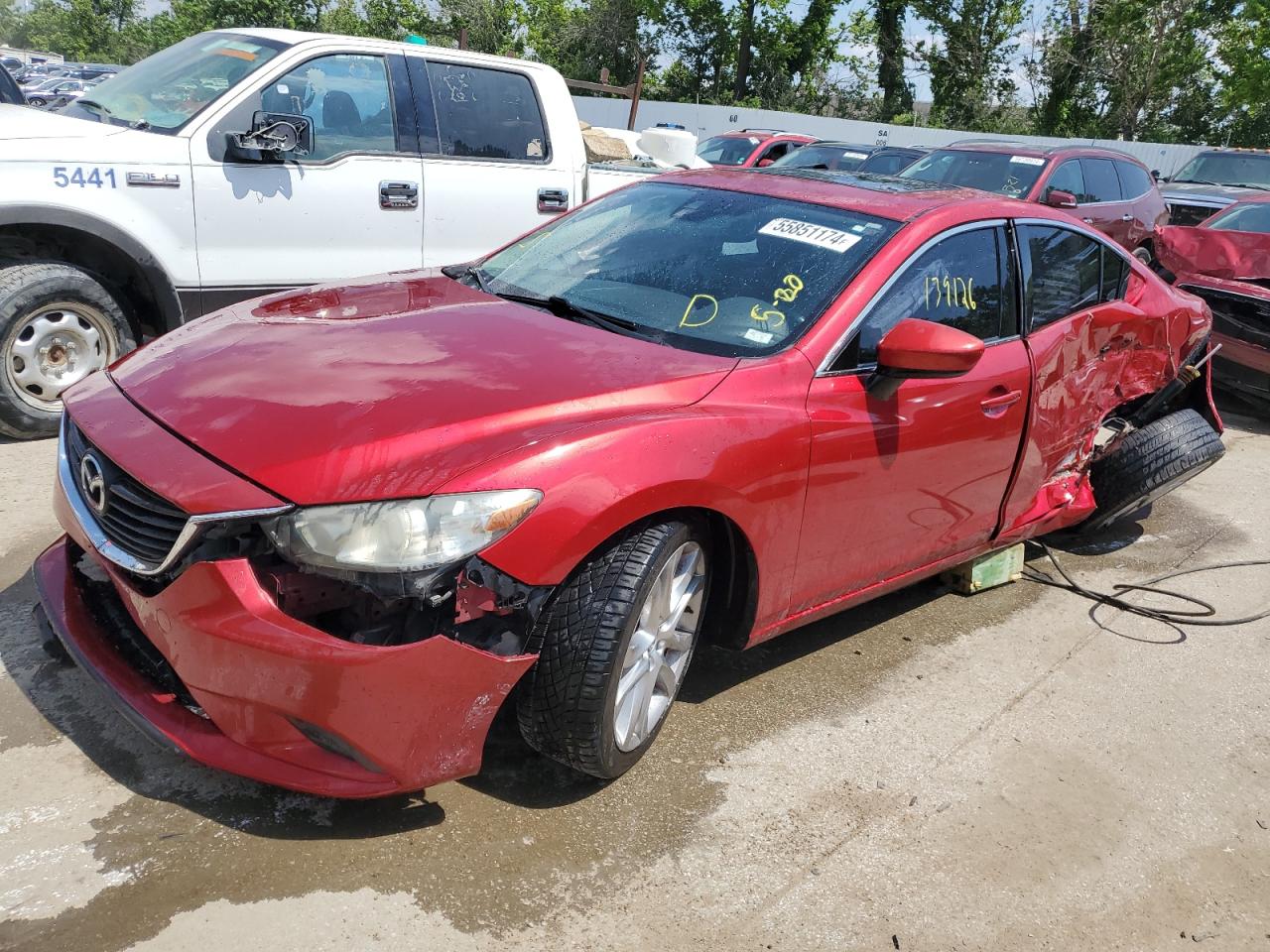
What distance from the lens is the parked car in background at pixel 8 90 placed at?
6.48m

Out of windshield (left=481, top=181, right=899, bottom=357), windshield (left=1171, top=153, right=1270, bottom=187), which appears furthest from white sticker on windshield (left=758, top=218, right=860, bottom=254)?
windshield (left=1171, top=153, right=1270, bottom=187)

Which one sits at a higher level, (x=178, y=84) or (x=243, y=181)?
(x=178, y=84)

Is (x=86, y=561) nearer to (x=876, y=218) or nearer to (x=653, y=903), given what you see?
(x=653, y=903)

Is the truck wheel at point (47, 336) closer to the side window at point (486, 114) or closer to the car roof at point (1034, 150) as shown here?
the side window at point (486, 114)

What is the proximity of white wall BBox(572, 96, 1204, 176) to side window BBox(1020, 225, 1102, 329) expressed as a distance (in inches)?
972

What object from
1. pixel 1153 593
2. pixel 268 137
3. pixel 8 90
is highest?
pixel 8 90

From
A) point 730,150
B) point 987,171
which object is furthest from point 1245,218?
point 730,150

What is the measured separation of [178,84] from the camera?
564 centimetres

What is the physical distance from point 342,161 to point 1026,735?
437 centimetres

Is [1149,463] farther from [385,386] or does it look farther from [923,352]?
[385,386]

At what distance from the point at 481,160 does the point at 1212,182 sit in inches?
541

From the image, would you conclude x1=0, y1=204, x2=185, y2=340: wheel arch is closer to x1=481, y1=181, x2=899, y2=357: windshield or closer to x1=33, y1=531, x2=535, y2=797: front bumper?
x1=481, y1=181, x2=899, y2=357: windshield

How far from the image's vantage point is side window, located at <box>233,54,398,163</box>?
551 cm

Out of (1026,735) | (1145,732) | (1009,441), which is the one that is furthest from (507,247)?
(1145,732)
